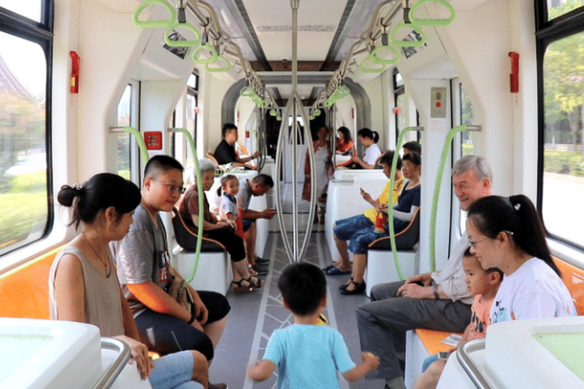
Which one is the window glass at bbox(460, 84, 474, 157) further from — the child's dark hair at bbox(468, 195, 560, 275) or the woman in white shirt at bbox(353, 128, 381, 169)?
the woman in white shirt at bbox(353, 128, 381, 169)

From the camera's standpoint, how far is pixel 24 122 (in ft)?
9.40

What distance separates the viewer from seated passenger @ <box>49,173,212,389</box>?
5.86 ft

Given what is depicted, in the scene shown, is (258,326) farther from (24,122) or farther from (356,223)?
(24,122)

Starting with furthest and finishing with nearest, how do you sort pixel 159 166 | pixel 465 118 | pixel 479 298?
pixel 465 118 → pixel 159 166 → pixel 479 298

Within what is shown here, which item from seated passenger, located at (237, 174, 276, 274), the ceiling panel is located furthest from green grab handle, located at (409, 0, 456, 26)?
seated passenger, located at (237, 174, 276, 274)

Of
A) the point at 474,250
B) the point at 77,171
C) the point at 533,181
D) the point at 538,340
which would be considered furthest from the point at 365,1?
the point at 538,340

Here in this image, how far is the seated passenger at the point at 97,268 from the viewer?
70.4 inches

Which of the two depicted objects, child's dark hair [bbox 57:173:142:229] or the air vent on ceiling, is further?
the air vent on ceiling

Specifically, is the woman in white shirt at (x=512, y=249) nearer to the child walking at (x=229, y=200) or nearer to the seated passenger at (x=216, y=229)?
the seated passenger at (x=216, y=229)

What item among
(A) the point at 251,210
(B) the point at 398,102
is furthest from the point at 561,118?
(B) the point at 398,102

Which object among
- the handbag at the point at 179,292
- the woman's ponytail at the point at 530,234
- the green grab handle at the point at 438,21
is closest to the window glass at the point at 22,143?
the handbag at the point at 179,292

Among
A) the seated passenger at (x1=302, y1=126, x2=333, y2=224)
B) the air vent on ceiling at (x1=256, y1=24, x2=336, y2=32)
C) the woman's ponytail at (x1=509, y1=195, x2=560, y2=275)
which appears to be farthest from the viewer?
the seated passenger at (x1=302, y1=126, x2=333, y2=224)

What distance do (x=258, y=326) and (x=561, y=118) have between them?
2422 millimetres

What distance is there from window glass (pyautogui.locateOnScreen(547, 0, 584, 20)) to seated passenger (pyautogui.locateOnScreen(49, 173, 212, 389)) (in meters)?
2.26
